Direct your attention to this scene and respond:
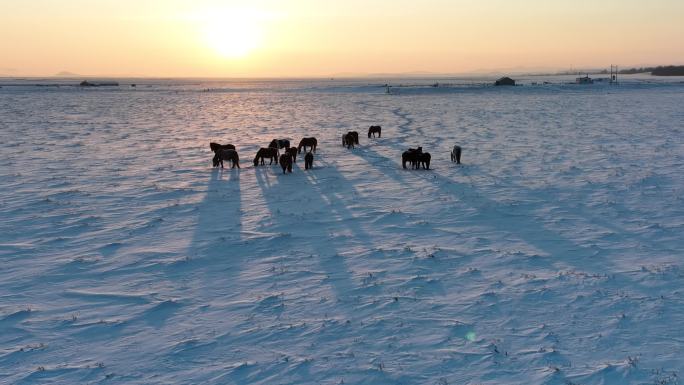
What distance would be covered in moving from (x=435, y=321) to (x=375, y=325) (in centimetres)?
82

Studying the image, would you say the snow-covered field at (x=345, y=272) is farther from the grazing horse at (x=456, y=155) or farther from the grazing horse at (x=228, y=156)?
the grazing horse at (x=228, y=156)

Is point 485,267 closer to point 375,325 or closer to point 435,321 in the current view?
point 435,321

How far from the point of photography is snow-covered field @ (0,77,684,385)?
19.9ft

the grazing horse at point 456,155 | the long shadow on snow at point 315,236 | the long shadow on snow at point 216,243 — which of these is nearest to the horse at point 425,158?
the grazing horse at point 456,155

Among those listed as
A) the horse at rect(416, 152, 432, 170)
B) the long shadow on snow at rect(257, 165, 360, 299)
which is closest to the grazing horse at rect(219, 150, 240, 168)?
the long shadow on snow at rect(257, 165, 360, 299)

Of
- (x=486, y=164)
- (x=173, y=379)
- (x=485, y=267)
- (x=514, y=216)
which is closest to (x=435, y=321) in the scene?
(x=485, y=267)

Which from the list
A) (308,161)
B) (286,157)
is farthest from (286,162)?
(308,161)

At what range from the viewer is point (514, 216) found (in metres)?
11.7

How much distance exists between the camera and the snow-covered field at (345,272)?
6051 millimetres

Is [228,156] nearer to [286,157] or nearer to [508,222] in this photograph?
[286,157]

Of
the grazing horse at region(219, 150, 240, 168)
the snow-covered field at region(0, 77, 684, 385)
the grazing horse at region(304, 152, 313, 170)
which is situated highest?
the grazing horse at region(219, 150, 240, 168)

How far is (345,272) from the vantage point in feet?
28.5

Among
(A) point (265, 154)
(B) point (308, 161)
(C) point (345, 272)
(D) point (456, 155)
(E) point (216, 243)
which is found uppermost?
(A) point (265, 154)

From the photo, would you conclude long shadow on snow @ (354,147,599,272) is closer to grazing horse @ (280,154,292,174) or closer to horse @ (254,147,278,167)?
grazing horse @ (280,154,292,174)
